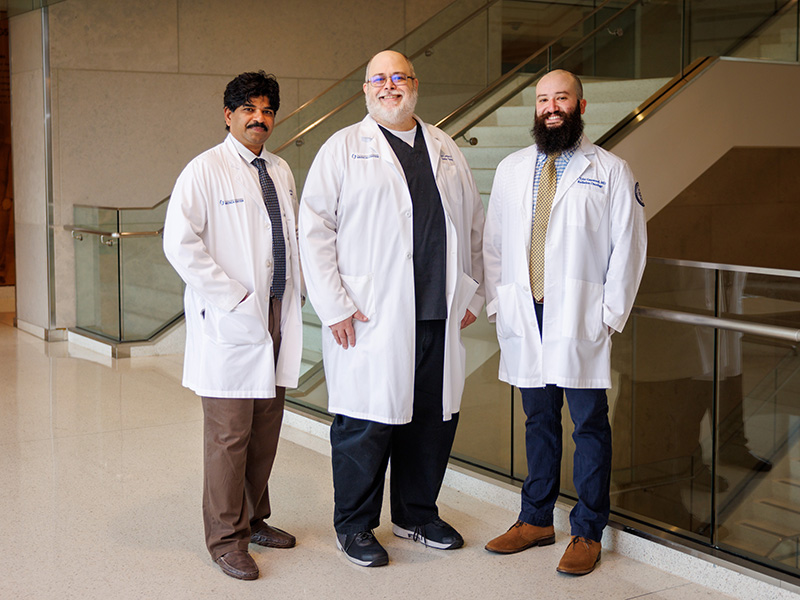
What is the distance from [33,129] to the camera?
26.8ft

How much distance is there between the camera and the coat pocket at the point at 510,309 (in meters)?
3.26

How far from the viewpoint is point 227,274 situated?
318 cm

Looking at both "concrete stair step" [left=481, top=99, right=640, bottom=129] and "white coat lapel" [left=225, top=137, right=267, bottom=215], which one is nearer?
"white coat lapel" [left=225, top=137, right=267, bottom=215]

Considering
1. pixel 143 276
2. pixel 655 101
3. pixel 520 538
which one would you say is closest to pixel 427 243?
pixel 520 538

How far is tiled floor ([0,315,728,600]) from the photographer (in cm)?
309

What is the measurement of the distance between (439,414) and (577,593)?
2.55 ft

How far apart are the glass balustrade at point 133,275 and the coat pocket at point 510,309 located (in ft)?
15.7

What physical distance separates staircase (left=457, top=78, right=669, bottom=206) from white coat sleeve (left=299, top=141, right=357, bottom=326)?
2.35 meters

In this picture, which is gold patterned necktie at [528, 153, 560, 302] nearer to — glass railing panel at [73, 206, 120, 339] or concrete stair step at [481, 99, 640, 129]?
concrete stair step at [481, 99, 640, 129]

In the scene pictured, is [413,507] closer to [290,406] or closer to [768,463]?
[768,463]

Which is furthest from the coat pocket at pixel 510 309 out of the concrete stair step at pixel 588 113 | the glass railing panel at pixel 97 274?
the glass railing panel at pixel 97 274

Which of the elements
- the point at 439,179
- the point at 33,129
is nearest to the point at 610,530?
the point at 439,179

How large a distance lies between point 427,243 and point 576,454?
91 centimetres

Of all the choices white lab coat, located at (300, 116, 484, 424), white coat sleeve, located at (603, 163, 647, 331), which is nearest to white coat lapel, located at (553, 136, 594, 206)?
white coat sleeve, located at (603, 163, 647, 331)
